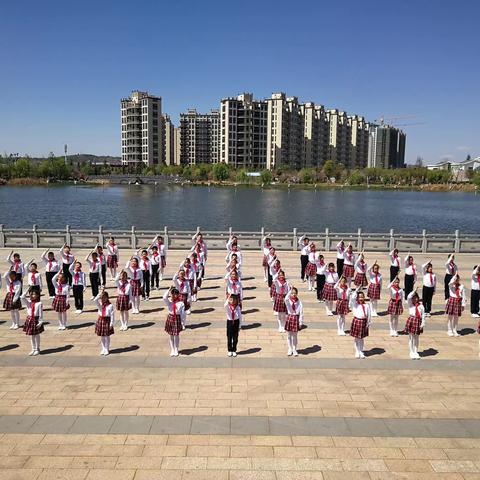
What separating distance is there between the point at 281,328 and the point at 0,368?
7106mm

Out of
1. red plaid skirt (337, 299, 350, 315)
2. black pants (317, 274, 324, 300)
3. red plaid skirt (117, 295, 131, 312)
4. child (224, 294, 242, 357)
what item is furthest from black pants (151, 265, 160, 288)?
red plaid skirt (337, 299, 350, 315)

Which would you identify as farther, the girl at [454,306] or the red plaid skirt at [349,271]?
the red plaid skirt at [349,271]

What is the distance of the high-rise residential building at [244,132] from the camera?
523ft

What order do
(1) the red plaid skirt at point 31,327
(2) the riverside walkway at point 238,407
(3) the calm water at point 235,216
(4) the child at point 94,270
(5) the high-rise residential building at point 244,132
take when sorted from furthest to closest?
(5) the high-rise residential building at point 244,132, (3) the calm water at point 235,216, (4) the child at point 94,270, (1) the red plaid skirt at point 31,327, (2) the riverside walkway at point 238,407

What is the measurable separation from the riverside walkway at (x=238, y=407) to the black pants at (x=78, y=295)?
113cm

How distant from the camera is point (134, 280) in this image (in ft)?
48.2

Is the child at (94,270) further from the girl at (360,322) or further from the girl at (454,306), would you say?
the girl at (454,306)

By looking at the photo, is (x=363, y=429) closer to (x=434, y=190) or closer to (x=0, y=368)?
(x=0, y=368)

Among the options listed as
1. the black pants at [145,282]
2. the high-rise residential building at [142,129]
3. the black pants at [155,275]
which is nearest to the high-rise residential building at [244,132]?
the high-rise residential building at [142,129]

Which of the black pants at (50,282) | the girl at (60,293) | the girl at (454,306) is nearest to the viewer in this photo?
the girl at (60,293)

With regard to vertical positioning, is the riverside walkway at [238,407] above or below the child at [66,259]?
below

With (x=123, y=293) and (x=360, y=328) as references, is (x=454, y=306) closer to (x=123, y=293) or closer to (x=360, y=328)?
(x=360, y=328)

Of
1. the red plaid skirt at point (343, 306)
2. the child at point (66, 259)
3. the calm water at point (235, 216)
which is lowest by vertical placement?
the calm water at point (235, 216)

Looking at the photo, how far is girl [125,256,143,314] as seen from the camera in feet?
47.7
